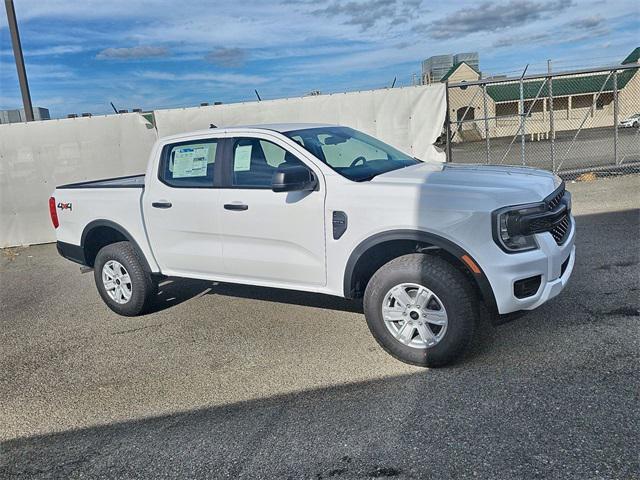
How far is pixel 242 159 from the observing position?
5008 millimetres

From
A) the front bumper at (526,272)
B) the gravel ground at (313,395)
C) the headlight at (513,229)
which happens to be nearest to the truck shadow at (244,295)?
the gravel ground at (313,395)

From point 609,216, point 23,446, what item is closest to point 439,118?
point 609,216

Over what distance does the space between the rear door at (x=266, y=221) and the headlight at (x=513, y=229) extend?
1.35m

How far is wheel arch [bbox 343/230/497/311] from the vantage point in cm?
385

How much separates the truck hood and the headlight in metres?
0.07

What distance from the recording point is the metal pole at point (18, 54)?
1095 centimetres

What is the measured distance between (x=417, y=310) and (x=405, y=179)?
100cm

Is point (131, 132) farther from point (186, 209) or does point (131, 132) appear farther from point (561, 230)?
point (561, 230)

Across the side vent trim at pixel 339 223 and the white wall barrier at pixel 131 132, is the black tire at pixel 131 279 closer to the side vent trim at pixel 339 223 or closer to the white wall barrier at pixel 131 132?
the side vent trim at pixel 339 223

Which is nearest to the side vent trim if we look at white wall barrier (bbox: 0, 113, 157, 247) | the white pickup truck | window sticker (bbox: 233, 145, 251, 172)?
the white pickup truck

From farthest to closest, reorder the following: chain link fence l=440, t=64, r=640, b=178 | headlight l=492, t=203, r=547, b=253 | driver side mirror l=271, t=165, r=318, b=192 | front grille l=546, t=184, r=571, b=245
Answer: chain link fence l=440, t=64, r=640, b=178 → driver side mirror l=271, t=165, r=318, b=192 → front grille l=546, t=184, r=571, b=245 → headlight l=492, t=203, r=547, b=253

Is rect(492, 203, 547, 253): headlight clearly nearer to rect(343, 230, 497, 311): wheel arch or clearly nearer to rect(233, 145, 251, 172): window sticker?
rect(343, 230, 497, 311): wheel arch

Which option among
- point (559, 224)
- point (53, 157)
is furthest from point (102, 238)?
point (53, 157)

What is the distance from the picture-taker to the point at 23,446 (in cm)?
357
